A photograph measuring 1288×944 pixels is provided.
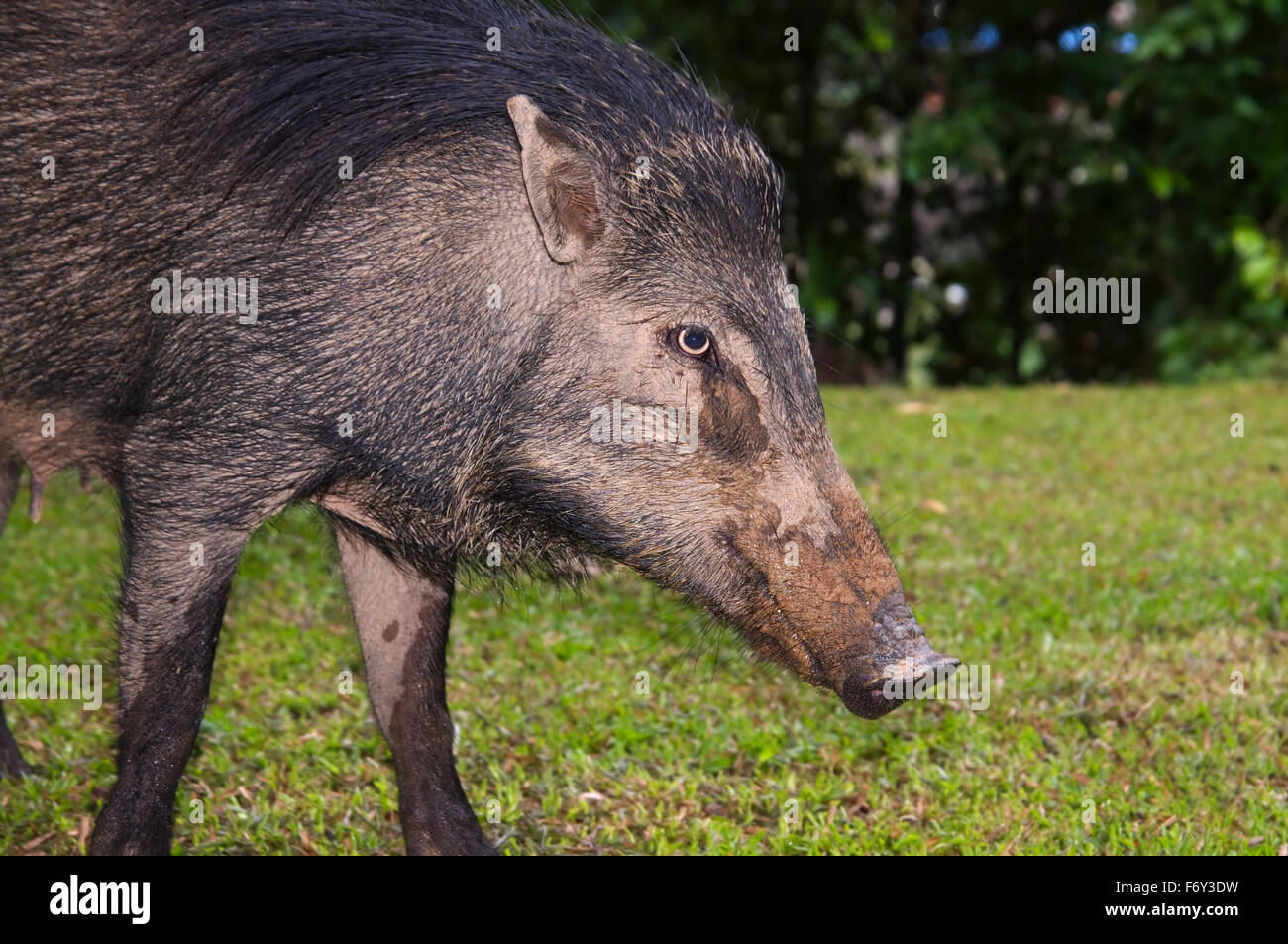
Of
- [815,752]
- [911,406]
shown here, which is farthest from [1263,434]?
[815,752]

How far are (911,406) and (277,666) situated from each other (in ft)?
16.1

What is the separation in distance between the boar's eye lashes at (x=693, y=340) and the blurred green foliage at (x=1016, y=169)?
6.33 meters

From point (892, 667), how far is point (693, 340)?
2.42ft

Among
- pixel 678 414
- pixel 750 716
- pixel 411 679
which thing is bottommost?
pixel 750 716

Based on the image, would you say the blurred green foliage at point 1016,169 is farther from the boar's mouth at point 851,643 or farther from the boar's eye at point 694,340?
the boar's mouth at point 851,643

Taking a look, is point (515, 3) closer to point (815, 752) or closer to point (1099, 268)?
point (815, 752)

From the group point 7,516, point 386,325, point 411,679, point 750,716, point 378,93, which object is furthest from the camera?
point 750,716

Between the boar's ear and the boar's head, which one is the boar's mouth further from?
the boar's ear

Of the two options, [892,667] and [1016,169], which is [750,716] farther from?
[1016,169]

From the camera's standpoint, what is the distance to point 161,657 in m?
2.88

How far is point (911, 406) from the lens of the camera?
8477mm

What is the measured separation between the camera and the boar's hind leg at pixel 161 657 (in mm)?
2854

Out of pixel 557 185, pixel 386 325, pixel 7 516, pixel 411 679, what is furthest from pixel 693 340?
pixel 7 516

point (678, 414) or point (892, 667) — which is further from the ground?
point (678, 414)
